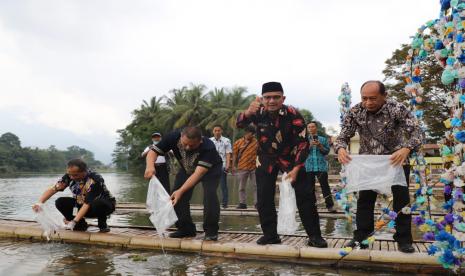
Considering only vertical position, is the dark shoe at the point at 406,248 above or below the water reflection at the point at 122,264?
above

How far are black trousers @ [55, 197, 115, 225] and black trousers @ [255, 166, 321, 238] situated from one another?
6.77 feet

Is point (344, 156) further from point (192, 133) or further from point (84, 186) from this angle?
point (84, 186)

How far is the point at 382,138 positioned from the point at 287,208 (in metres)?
1.24

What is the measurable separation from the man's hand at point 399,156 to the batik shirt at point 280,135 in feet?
3.10

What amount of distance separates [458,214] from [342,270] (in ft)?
3.90

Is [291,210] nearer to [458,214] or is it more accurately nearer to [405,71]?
[458,214]

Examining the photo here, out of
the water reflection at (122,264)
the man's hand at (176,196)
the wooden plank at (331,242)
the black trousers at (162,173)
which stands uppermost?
the black trousers at (162,173)

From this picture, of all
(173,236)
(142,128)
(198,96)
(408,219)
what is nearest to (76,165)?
(173,236)

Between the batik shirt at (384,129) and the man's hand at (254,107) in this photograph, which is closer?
the batik shirt at (384,129)

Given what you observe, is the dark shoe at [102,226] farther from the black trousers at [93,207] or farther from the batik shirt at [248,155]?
the batik shirt at [248,155]

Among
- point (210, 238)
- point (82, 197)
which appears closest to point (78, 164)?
point (82, 197)

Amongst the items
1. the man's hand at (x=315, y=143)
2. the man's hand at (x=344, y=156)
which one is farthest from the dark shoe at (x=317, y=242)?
the man's hand at (x=315, y=143)

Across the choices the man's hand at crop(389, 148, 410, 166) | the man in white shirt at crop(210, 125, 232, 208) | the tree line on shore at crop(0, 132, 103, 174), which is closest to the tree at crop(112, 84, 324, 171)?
the tree line on shore at crop(0, 132, 103, 174)

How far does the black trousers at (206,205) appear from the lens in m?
4.89
